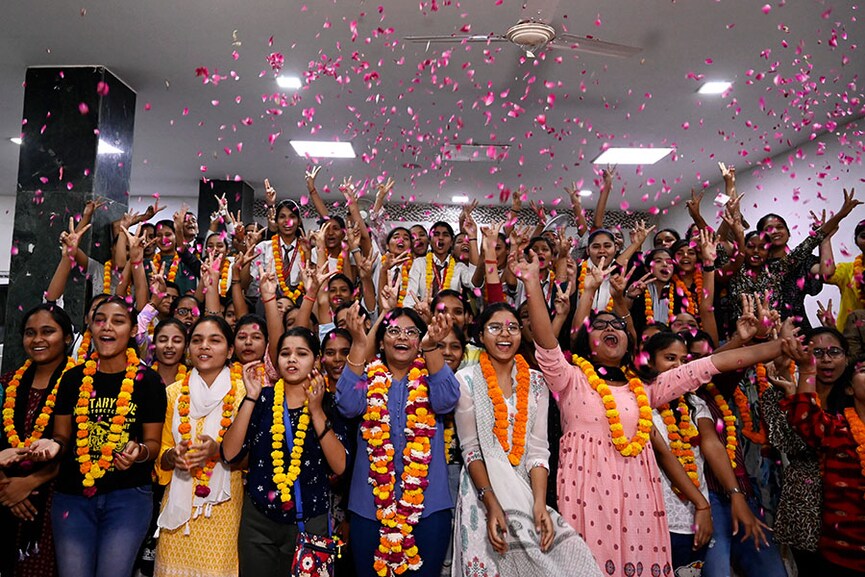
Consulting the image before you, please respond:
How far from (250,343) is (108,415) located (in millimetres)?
696

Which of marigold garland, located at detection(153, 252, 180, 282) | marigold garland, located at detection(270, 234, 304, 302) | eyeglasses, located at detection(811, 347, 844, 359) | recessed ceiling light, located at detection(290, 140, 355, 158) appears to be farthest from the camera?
recessed ceiling light, located at detection(290, 140, 355, 158)

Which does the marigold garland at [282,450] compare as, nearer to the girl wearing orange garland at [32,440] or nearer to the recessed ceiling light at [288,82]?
the girl wearing orange garland at [32,440]

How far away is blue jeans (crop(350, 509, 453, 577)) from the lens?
2.56 m

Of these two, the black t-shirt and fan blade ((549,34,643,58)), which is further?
fan blade ((549,34,643,58))

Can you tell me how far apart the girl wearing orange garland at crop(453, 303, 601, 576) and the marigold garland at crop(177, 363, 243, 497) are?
1.00 metres

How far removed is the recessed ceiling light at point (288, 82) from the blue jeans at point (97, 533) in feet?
13.8

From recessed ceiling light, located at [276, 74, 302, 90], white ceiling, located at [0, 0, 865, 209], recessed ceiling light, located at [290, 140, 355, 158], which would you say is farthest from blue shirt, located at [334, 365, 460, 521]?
recessed ceiling light, located at [290, 140, 355, 158]

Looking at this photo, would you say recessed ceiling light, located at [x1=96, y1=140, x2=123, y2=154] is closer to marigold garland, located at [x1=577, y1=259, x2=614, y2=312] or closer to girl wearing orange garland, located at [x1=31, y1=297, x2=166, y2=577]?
girl wearing orange garland, located at [x1=31, y1=297, x2=166, y2=577]

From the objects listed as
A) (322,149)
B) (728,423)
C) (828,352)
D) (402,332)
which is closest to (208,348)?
(402,332)

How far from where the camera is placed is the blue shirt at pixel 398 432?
2.58m

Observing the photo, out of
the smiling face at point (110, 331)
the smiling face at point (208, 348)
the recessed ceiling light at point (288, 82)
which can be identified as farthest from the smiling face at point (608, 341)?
the recessed ceiling light at point (288, 82)

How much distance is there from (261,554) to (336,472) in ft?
1.37

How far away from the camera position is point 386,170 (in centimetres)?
891

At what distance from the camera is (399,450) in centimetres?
266
